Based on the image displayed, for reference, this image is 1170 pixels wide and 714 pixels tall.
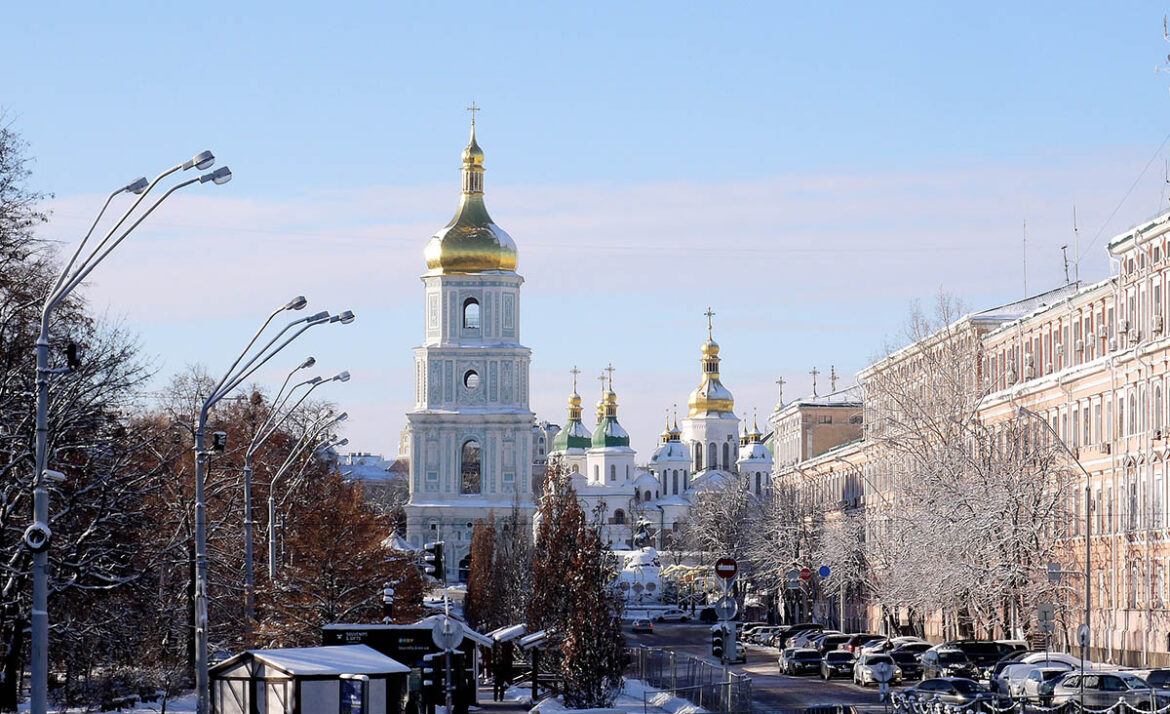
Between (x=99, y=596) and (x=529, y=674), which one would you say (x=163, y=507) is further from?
(x=99, y=596)

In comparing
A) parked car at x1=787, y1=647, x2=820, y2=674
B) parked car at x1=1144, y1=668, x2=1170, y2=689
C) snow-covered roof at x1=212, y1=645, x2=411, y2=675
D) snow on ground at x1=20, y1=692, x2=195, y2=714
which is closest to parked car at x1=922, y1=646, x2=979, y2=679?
parked car at x1=787, y1=647, x2=820, y2=674

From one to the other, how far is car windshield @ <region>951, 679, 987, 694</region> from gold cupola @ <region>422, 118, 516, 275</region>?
11019 cm

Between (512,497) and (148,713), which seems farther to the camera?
(512,497)

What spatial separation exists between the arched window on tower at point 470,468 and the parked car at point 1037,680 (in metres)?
110

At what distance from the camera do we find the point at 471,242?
506 feet

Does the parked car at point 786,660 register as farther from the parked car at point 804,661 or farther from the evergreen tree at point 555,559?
the evergreen tree at point 555,559

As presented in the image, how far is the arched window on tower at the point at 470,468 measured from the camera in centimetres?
15762

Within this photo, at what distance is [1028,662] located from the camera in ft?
168

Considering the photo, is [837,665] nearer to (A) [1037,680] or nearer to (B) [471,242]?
(A) [1037,680]

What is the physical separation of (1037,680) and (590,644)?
10.0 metres

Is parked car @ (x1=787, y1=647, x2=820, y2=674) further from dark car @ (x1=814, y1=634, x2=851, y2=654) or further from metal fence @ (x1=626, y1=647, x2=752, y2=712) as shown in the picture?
dark car @ (x1=814, y1=634, x2=851, y2=654)

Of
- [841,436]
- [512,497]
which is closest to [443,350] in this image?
[512,497]

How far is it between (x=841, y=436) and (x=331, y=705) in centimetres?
9375

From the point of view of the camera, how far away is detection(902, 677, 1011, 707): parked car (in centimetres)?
4275
